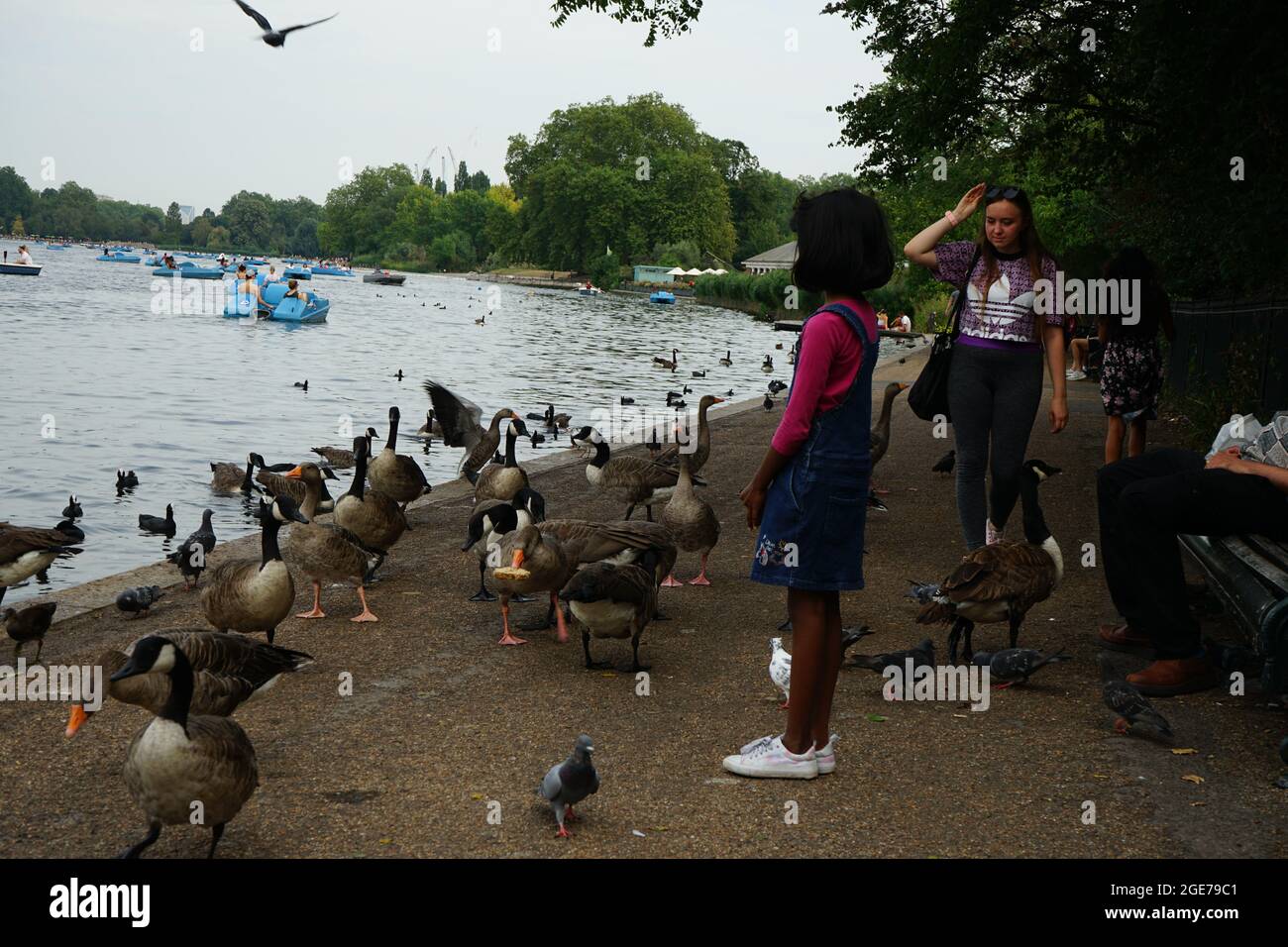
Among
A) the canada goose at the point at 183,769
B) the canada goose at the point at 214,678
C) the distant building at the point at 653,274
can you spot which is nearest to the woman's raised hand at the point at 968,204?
the canada goose at the point at 214,678

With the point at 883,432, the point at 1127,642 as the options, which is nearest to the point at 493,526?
the point at 1127,642

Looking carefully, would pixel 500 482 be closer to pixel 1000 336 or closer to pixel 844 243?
pixel 1000 336

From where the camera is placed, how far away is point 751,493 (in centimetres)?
500

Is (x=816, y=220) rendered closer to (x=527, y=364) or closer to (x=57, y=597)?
(x=57, y=597)

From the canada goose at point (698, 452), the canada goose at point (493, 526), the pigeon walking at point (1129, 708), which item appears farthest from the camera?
the canada goose at point (698, 452)

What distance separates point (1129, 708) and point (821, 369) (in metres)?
2.47

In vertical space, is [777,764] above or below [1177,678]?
below

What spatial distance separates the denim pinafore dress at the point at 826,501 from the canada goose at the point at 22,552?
6629mm

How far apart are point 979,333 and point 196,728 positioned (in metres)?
5.03

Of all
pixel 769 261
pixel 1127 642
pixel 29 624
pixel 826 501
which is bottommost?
pixel 29 624

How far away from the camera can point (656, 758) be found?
5613 millimetres

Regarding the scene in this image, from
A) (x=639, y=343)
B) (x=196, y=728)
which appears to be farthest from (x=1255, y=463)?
(x=639, y=343)

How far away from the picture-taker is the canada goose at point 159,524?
13.4 metres

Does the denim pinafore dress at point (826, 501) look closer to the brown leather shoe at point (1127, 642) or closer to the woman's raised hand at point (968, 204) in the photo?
the woman's raised hand at point (968, 204)
